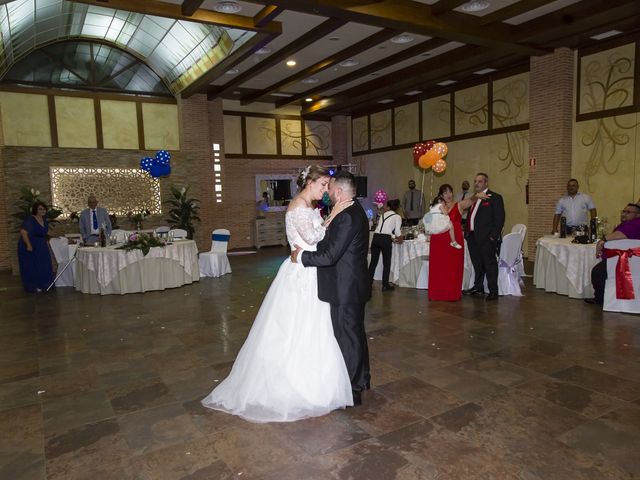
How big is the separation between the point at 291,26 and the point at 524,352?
646cm

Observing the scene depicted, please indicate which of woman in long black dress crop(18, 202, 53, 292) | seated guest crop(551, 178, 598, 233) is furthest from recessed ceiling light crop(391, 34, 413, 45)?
woman in long black dress crop(18, 202, 53, 292)

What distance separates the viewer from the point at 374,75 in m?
11.2

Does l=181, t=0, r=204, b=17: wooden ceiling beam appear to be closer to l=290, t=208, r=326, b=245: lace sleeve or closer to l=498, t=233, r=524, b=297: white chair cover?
l=290, t=208, r=326, b=245: lace sleeve

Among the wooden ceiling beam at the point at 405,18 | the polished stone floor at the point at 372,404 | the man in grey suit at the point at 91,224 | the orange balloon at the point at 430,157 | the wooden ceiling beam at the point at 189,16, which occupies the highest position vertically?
the wooden ceiling beam at the point at 189,16

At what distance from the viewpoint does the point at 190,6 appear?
7.11 metres

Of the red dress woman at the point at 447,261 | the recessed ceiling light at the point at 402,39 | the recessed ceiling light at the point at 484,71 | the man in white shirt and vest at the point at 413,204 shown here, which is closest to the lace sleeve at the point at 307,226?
the red dress woman at the point at 447,261

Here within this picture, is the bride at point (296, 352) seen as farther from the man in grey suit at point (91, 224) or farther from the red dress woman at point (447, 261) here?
the man in grey suit at point (91, 224)

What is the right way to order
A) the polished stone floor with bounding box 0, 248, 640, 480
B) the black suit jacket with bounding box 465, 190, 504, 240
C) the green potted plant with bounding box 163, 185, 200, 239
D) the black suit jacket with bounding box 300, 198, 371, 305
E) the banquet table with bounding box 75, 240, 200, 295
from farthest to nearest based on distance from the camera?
the green potted plant with bounding box 163, 185, 200, 239, the banquet table with bounding box 75, 240, 200, 295, the black suit jacket with bounding box 465, 190, 504, 240, the black suit jacket with bounding box 300, 198, 371, 305, the polished stone floor with bounding box 0, 248, 640, 480

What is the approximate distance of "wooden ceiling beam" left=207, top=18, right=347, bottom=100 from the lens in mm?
7885

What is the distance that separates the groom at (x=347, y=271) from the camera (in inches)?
116

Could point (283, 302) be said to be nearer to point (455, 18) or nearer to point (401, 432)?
point (401, 432)

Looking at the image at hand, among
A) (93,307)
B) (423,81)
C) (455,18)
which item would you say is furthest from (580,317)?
(423,81)

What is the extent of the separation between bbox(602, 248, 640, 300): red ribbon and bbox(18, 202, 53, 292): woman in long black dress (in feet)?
27.8

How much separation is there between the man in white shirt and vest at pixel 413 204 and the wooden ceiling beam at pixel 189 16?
5.37 meters
